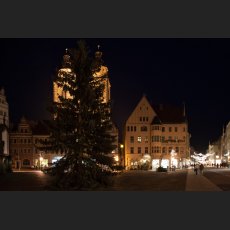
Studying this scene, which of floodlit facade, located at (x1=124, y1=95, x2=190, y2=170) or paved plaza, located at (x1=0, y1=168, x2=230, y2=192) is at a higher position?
floodlit facade, located at (x1=124, y1=95, x2=190, y2=170)

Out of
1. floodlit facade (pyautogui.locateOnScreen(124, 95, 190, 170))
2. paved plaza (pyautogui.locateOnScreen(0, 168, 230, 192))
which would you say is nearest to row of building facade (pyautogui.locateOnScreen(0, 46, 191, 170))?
floodlit facade (pyautogui.locateOnScreen(124, 95, 190, 170))

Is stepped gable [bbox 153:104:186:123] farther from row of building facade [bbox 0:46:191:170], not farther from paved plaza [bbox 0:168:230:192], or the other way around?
paved plaza [bbox 0:168:230:192]

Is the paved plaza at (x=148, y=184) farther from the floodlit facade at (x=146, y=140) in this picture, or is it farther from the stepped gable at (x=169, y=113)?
the stepped gable at (x=169, y=113)

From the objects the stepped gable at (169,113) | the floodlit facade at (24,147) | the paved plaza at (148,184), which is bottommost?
the paved plaza at (148,184)

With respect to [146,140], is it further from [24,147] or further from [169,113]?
[24,147]

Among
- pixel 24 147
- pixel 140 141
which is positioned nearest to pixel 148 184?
pixel 140 141

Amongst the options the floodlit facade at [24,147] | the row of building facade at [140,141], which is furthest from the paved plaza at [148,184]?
the floodlit facade at [24,147]

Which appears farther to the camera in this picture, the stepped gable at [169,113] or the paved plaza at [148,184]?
the stepped gable at [169,113]

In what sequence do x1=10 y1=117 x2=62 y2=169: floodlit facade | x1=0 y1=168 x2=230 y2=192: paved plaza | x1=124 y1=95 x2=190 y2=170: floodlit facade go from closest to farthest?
x1=0 y1=168 x2=230 y2=192: paved plaza, x1=124 y1=95 x2=190 y2=170: floodlit facade, x1=10 y1=117 x2=62 y2=169: floodlit facade

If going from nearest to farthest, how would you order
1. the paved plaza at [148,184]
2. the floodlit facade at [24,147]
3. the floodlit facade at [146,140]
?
the paved plaza at [148,184] < the floodlit facade at [146,140] < the floodlit facade at [24,147]

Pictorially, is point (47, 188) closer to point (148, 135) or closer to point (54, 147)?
point (54, 147)

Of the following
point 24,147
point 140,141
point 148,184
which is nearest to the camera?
point 148,184

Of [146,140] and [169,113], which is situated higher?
[169,113]

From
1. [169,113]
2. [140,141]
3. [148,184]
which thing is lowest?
[148,184]
